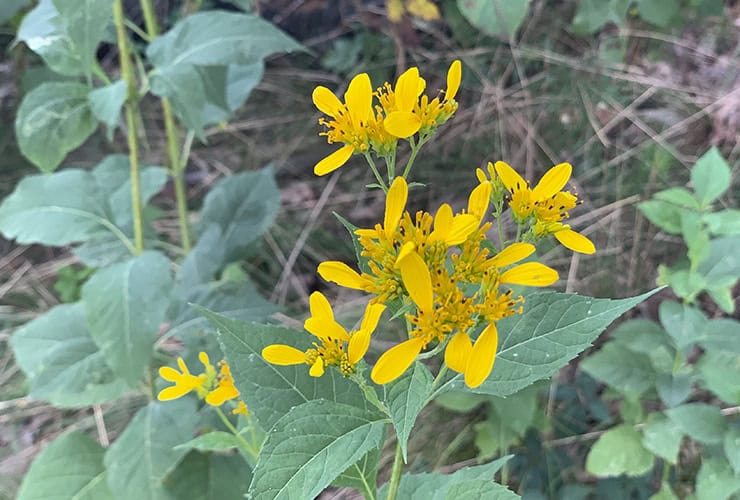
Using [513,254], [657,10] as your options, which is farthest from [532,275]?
[657,10]

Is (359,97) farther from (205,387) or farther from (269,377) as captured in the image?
(205,387)

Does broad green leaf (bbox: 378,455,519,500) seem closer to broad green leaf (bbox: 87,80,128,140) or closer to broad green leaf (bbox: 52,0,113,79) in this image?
broad green leaf (bbox: 87,80,128,140)

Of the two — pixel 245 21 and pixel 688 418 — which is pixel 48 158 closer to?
pixel 245 21

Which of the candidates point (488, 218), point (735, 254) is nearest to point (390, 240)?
point (735, 254)

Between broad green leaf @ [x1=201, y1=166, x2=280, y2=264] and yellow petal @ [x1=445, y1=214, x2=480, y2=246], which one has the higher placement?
yellow petal @ [x1=445, y1=214, x2=480, y2=246]

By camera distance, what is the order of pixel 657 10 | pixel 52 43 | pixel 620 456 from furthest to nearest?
pixel 657 10, pixel 620 456, pixel 52 43

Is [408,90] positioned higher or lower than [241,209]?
higher

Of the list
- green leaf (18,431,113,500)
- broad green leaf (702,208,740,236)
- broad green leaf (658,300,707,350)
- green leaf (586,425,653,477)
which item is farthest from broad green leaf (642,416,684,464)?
green leaf (18,431,113,500)
